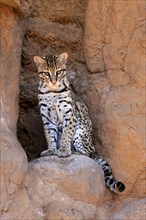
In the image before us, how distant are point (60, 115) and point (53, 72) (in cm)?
51

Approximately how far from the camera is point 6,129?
18.5ft

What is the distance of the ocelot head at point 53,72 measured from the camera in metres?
6.38

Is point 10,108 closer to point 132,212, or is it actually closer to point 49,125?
point 49,125

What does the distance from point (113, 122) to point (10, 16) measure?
172 cm

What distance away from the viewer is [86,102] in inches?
269

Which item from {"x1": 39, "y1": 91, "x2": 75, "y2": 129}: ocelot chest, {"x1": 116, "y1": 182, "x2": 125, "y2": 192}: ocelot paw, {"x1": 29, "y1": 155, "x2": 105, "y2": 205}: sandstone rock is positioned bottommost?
{"x1": 116, "y1": 182, "x2": 125, "y2": 192}: ocelot paw

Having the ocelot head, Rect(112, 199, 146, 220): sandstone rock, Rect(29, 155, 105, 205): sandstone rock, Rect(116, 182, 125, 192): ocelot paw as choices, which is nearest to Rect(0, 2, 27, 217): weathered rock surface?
Rect(29, 155, 105, 205): sandstone rock

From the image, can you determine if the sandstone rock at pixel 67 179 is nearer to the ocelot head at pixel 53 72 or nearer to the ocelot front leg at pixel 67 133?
the ocelot front leg at pixel 67 133

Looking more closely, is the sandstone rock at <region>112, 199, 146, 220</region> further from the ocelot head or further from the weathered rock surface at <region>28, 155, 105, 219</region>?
the ocelot head

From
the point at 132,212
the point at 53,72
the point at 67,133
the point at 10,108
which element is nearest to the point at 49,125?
the point at 67,133

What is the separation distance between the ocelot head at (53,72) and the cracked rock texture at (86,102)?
0.33 m

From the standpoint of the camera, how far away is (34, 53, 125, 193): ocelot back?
20.8 feet

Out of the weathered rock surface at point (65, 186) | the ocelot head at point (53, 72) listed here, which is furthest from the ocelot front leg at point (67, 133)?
the ocelot head at point (53, 72)

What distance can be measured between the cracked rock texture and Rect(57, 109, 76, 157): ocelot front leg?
150mm
